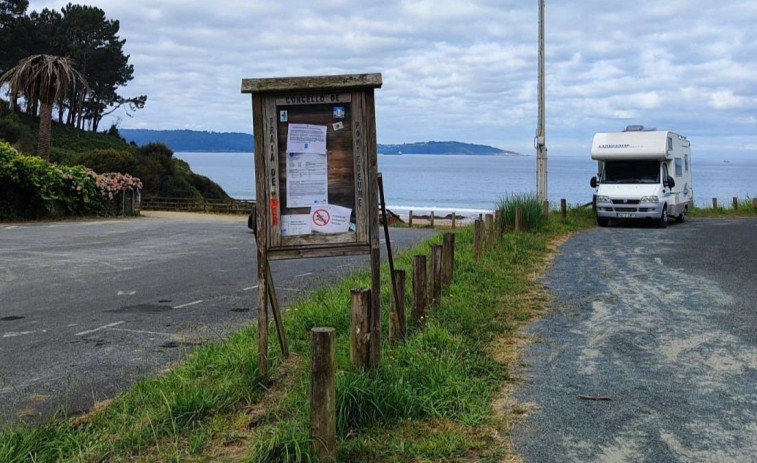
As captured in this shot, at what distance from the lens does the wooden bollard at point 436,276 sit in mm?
7238

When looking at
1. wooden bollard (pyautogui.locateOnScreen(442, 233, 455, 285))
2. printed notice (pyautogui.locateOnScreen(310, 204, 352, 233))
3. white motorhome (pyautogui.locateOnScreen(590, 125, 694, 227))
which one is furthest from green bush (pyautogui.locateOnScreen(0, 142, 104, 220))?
printed notice (pyautogui.locateOnScreen(310, 204, 352, 233))

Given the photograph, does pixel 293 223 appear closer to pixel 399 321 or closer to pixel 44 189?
Result: pixel 399 321

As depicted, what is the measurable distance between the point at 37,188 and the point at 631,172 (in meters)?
20.0

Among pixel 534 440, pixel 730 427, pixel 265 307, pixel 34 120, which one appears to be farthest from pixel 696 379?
pixel 34 120

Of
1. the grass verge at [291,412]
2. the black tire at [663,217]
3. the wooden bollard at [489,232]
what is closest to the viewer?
the grass verge at [291,412]

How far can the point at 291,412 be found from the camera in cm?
440

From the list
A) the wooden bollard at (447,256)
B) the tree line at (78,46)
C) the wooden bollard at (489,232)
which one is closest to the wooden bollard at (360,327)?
the wooden bollard at (447,256)

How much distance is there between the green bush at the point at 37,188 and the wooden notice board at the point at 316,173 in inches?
883

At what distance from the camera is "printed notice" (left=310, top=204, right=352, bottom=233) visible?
4918 millimetres

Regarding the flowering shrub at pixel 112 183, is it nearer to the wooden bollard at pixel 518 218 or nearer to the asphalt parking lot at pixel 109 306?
the asphalt parking lot at pixel 109 306

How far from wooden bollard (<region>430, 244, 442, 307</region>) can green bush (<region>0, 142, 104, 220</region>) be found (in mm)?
21230

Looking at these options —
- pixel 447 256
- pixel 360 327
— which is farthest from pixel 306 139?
pixel 447 256

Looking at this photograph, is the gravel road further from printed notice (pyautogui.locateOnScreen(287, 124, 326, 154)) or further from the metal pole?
the metal pole

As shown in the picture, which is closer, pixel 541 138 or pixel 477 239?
pixel 477 239
